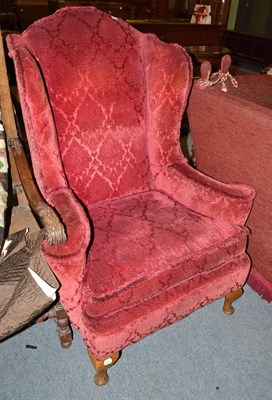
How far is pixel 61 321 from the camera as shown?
159 centimetres

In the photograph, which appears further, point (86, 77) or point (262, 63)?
point (262, 63)

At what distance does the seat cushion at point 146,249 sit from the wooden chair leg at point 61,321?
0.28m

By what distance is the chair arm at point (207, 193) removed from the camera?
160cm

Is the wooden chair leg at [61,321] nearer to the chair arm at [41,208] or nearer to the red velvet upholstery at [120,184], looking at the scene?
the red velvet upholstery at [120,184]

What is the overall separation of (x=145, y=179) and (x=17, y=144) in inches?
28.3

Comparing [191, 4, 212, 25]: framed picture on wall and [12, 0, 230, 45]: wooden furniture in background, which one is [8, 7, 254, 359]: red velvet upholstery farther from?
[191, 4, 212, 25]: framed picture on wall

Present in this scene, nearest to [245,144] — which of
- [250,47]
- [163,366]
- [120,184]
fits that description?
[120,184]

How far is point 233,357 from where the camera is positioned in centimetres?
167

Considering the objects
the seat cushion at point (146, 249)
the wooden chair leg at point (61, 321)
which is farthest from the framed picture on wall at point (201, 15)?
the wooden chair leg at point (61, 321)

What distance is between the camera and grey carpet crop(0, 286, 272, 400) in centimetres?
151

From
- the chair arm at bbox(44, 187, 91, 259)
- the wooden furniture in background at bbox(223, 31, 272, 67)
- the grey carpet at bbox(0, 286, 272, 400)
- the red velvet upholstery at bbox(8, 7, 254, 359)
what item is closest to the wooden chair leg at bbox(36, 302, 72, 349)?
the grey carpet at bbox(0, 286, 272, 400)

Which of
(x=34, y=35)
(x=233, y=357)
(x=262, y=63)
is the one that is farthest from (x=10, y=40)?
(x=262, y=63)

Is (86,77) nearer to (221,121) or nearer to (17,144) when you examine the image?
(17,144)

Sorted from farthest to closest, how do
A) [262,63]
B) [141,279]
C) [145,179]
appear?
[262,63]
[145,179]
[141,279]
